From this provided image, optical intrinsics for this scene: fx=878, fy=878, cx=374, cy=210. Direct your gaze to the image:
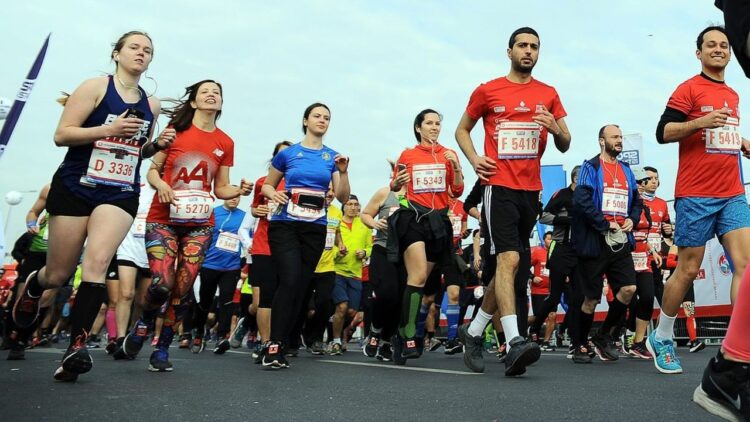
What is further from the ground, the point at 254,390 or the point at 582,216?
Result: the point at 582,216

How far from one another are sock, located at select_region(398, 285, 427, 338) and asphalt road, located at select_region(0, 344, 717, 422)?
1.07 meters

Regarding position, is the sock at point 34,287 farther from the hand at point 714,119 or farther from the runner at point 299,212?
the hand at point 714,119

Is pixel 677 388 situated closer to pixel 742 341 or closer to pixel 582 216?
pixel 742 341

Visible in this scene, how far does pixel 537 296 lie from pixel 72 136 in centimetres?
1140

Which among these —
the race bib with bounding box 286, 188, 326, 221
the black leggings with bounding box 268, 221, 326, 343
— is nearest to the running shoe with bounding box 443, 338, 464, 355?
the black leggings with bounding box 268, 221, 326, 343

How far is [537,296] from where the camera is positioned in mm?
15602

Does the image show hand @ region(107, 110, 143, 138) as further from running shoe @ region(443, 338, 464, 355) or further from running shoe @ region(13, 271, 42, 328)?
running shoe @ region(443, 338, 464, 355)

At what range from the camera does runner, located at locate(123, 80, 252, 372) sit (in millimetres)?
6520

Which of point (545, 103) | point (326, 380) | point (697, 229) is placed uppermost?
point (545, 103)

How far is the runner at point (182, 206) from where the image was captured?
6.52 m

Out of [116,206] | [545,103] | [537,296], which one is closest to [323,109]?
[545,103]

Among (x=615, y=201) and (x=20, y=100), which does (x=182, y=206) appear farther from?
(x=20, y=100)

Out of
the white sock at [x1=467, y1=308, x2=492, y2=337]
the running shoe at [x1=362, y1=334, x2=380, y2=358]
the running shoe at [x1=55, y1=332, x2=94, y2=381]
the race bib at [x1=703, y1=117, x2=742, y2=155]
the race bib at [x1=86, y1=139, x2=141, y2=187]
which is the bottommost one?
the running shoe at [x1=362, y1=334, x2=380, y2=358]

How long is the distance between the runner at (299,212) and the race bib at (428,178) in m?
0.85
